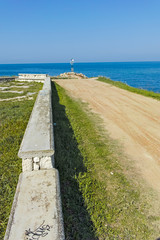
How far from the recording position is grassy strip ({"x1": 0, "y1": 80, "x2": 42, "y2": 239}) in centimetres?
328

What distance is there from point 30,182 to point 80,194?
1.06 meters

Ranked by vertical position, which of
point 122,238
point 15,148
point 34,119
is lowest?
point 122,238

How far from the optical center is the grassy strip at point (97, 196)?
293 centimetres

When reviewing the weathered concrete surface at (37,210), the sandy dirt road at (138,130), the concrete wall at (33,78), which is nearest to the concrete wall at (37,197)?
the weathered concrete surface at (37,210)

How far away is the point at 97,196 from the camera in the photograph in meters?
3.62

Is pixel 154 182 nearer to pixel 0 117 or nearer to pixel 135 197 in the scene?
pixel 135 197

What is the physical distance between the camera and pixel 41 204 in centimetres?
269

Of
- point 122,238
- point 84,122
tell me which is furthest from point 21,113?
point 122,238

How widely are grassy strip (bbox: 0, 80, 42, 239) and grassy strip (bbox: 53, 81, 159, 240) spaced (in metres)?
0.97

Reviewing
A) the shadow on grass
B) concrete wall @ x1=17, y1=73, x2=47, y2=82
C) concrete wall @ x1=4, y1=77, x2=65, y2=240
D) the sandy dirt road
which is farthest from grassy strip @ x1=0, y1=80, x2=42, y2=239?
concrete wall @ x1=17, y1=73, x2=47, y2=82

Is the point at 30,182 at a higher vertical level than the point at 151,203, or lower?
higher

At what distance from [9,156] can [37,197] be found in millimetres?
2266

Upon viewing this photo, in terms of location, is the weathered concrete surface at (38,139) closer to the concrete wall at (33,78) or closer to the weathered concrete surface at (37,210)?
the weathered concrete surface at (37,210)

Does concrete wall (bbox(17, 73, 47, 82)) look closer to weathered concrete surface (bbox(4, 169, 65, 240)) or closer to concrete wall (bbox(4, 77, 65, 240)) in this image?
concrete wall (bbox(4, 77, 65, 240))
